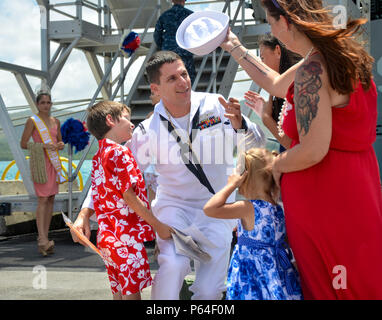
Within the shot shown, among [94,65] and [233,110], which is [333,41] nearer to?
[233,110]

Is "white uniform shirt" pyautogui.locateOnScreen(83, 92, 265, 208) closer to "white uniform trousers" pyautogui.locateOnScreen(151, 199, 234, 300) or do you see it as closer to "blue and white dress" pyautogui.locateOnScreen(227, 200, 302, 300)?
"white uniform trousers" pyautogui.locateOnScreen(151, 199, 234, 300)

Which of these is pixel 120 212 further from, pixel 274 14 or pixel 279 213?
pixel 274 14

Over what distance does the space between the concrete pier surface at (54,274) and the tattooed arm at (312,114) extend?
2935 mm

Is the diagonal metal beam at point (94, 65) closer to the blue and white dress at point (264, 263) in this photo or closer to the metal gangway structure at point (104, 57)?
the metal gangway structure at point (104, 57)

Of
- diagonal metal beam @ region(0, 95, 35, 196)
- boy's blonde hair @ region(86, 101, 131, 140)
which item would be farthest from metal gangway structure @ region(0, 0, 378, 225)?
boy's blonde hair @ region(86, 101, 131, 140)

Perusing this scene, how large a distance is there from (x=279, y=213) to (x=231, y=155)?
3.32 ft

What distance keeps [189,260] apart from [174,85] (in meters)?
1.15

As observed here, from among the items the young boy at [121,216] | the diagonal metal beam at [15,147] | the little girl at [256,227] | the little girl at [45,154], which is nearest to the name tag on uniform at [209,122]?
the young boy at [121,216]

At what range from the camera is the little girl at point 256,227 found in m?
2.79

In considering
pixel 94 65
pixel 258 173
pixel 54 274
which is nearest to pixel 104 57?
pixel 94 65

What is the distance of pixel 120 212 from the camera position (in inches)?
141

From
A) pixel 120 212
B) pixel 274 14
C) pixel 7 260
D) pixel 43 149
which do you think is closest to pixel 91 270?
pixel 7 260

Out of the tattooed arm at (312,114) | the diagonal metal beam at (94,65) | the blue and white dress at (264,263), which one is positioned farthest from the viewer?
the diagonal metal beam at (94,65)

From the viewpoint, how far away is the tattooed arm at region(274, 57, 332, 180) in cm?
235
